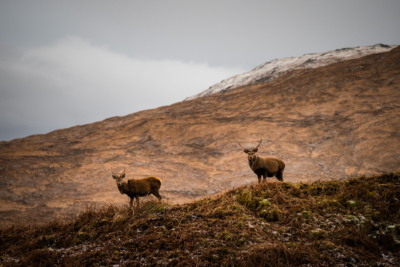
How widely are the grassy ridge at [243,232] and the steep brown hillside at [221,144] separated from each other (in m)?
6.99

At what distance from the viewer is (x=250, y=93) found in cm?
4144

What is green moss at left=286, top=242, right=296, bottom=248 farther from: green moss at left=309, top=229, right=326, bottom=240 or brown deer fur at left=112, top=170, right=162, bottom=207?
brown deer fur at left=112, top=170, right=162, bottom=207

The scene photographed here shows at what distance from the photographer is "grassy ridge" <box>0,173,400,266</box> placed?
3314 mm

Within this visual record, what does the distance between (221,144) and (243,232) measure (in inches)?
903

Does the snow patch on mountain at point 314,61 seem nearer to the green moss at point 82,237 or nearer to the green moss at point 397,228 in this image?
the green moss at point 397,228

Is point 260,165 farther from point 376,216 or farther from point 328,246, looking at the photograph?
point 328,246

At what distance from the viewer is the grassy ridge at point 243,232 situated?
10.9 ft

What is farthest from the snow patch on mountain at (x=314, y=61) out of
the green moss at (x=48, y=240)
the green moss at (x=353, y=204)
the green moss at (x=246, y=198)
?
the green moss at (x=48, y=240)

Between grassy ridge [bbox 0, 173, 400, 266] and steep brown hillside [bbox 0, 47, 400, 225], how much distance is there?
6.99 m

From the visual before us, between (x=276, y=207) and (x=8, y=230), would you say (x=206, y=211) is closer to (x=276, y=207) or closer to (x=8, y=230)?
(x=276, y=207)

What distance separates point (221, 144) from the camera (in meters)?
26.8

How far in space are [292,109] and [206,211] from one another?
29.1m

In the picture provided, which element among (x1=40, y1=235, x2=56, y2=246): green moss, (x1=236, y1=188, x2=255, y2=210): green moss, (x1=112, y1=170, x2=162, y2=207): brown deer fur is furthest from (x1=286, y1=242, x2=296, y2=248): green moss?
(x1=112, y1=170, x2=162, y2=207): brown deer fur

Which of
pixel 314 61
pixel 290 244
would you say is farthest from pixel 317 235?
pixel 314 61
